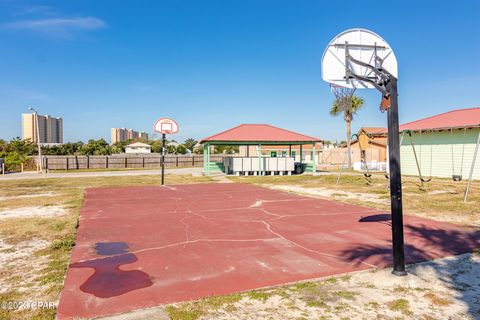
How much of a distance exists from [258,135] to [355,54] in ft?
69.1

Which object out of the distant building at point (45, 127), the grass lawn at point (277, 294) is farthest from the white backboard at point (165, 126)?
the distant building at point (45, 127)

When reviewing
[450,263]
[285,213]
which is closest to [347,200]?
[285,213]

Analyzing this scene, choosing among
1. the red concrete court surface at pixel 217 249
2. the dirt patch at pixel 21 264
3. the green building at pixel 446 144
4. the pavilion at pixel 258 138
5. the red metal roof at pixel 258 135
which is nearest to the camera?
the red concrete court surface at pixel 217 249

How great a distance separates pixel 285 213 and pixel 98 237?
5.25 metres

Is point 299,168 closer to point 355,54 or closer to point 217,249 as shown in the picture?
point 355,54

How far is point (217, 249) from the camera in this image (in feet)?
21.6

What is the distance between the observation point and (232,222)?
9.24 metres

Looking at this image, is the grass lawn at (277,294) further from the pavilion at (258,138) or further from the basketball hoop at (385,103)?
the pavilion at (258,138)

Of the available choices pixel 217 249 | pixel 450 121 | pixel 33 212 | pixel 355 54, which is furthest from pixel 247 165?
pixel 217 249

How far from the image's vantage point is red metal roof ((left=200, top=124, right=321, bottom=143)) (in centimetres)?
2761

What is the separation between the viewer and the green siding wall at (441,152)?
21.6m

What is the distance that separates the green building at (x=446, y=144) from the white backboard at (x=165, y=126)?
45.4 ft

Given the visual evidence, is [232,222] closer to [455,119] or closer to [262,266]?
[262,266]

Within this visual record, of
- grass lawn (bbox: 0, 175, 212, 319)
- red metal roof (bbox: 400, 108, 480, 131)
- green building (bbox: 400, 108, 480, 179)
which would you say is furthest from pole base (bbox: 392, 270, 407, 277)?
red metal roof (bbox: 400, 108, 480, 131)
